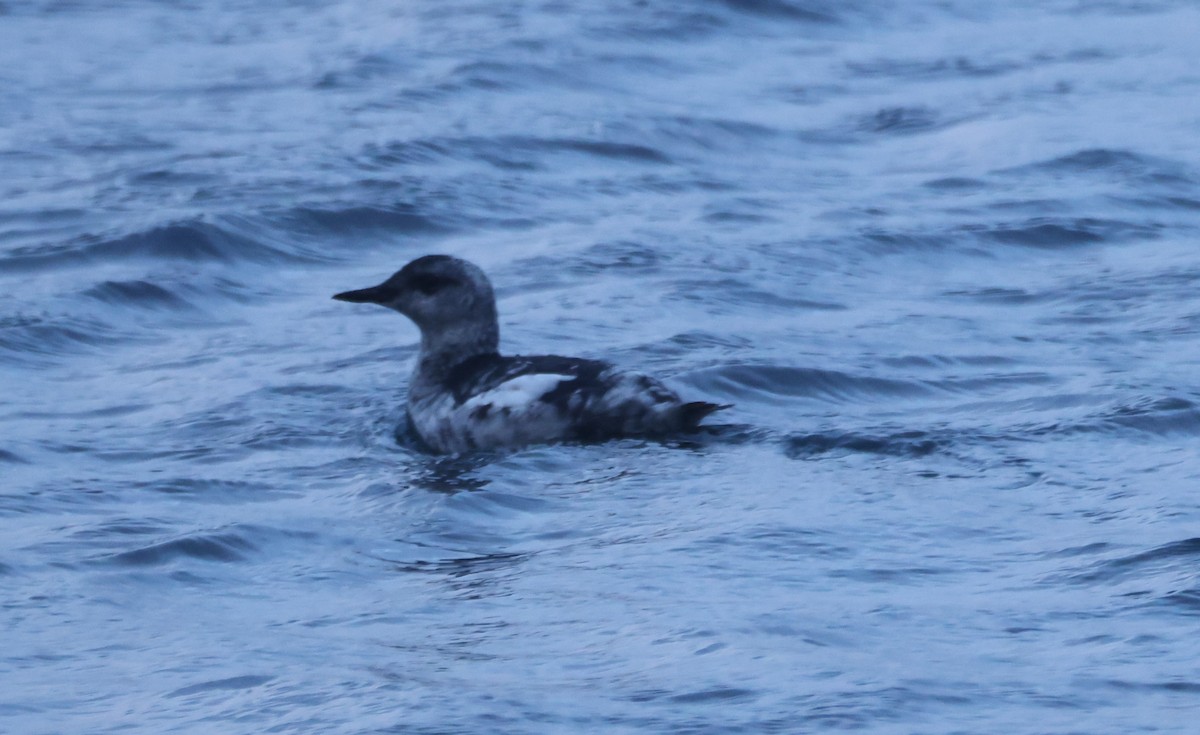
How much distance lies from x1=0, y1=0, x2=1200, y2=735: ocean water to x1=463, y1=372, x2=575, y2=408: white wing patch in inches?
9.3

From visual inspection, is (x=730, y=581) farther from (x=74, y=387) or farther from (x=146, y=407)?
(x=74, y=387)

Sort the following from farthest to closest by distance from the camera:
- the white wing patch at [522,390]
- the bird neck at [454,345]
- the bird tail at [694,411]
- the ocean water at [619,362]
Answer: the bird neck at [454,345], the white wing patch at [522,390], the bird tail at [694,411], the ocean water at [619,362]

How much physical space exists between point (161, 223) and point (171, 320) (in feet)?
6.17

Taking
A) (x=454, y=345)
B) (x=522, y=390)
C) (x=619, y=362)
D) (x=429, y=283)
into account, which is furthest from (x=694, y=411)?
(x=619, y=362)

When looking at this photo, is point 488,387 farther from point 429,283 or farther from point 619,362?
point 619,362

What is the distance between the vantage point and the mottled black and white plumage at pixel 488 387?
29.3 ft

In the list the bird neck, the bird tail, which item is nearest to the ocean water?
the bird tail

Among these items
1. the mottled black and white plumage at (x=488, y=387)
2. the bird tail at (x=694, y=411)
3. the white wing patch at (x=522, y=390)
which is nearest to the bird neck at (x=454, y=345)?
the mottled black and white plumage at (x=488, y=387)

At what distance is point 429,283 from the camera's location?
10000 mm

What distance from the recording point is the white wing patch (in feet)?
29.7

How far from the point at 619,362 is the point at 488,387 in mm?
1498

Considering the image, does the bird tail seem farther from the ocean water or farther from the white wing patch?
the white wing patch

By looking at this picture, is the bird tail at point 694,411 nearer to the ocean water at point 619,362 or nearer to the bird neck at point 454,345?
the ocean water at point 619,362

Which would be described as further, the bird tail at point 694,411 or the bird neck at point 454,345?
the bird neck at point 454,345
